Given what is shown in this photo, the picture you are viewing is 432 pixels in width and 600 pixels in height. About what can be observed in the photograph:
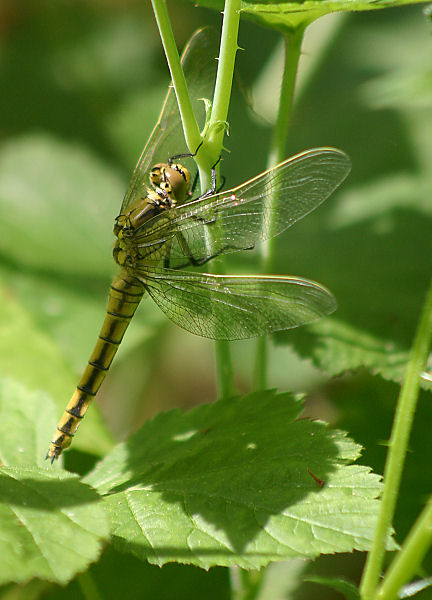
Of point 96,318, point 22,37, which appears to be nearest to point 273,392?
point 96,318

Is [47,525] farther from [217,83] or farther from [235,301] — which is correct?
[217,83]

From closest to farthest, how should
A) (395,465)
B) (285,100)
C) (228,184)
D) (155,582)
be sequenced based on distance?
(395,465) < (285,100) < (155,582) < (228,184)

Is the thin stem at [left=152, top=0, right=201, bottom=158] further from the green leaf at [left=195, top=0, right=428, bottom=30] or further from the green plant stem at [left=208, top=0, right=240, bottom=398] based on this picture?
the green leaf at [left=195, top=0, right=428, bottom=30]

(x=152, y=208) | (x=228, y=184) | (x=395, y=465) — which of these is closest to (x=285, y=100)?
(x=152, y=208)

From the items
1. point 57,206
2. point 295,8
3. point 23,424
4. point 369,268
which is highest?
point 57,206

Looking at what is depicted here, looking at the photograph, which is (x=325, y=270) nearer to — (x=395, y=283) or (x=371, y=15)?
(x=395, y=283)

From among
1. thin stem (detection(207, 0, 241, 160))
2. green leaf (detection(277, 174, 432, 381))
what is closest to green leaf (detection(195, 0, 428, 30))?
thin stem (detection(207, 0, 241, 160))

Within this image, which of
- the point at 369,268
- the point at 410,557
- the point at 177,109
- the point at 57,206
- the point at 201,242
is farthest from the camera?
the point at 57,206
